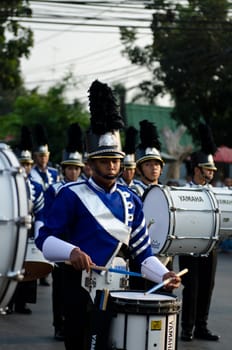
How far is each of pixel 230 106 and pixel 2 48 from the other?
8.07 m

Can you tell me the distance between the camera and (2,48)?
27453 mm

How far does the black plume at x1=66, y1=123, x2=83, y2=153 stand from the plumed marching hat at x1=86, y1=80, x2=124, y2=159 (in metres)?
5.62

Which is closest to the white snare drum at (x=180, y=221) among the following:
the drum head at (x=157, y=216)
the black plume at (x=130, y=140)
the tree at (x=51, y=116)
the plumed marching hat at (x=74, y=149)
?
the drum head at (x=157, y=216)

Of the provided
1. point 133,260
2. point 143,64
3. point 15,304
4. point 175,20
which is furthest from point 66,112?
point 133,260

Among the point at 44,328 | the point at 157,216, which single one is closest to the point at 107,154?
Answer: the point at 157,216

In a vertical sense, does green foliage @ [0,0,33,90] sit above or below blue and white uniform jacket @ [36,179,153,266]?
above

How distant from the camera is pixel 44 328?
32.2 ft

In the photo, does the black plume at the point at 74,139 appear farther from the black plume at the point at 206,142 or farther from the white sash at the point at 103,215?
the white sash at the point at 103,215

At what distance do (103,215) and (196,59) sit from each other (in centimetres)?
2600

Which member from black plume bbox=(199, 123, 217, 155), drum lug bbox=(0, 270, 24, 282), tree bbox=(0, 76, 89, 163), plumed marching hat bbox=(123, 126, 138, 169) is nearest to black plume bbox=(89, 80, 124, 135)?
drum lug bbox=(0, 270, 24, 282)

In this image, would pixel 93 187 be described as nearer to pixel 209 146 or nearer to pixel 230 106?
pixel 209 146

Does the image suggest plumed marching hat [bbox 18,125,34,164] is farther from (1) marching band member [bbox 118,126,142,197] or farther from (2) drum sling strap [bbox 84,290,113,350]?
(2) drum sling strap [bbox 84,290,113,350]

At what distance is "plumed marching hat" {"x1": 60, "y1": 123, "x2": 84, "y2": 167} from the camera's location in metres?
11.1

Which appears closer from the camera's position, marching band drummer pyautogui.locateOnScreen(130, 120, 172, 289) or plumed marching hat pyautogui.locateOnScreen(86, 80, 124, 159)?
plumed marching hat pyautogui.locateOnScreen(86, 80, 124, 159)
